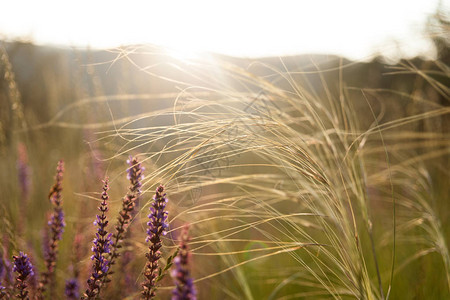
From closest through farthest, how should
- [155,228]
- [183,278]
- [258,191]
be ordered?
[183,278] < [155,228] < [258,191]

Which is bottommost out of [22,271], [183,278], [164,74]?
[22,271]

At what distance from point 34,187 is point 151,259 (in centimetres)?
320

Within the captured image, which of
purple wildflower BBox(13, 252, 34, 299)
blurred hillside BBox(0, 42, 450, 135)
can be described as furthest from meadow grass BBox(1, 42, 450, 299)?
purple wildflower BBox(13, 252, 34, 299)

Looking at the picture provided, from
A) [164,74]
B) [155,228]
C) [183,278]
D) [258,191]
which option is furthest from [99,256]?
[258,191]

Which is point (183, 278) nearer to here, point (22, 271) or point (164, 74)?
point (22, 271)

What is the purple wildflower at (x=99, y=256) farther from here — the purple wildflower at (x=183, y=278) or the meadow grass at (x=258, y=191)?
the purple wildflower at (x=183, y=278)

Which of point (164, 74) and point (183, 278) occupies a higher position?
point (164, 74)

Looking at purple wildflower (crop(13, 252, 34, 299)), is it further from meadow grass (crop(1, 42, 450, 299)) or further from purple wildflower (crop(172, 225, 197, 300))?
purple wildflower (crop(172, 225, 197, 300))

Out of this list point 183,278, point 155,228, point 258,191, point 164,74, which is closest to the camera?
point 183,278

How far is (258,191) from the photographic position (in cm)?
284

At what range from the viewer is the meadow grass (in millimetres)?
1244

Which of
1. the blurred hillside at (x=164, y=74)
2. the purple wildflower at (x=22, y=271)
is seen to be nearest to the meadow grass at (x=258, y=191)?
the blurred hillside at (x=164, y=74)

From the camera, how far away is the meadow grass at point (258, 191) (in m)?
1.24

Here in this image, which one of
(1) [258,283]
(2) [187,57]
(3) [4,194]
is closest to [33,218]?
(3) [4,194]
